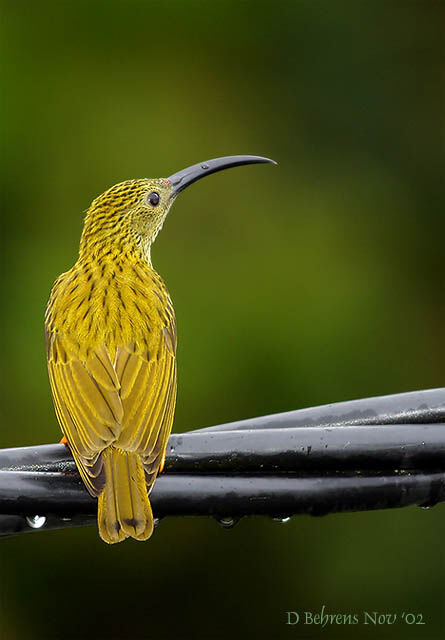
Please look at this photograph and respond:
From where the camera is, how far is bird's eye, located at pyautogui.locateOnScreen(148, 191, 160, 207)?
5.97m

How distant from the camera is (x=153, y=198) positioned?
19.6 feet

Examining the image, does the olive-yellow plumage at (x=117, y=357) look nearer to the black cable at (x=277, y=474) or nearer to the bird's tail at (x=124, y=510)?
the bird's tail at (x=124, y=510)

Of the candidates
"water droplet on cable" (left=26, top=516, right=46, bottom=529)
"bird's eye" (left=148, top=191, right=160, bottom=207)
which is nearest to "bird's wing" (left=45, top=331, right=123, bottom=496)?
"water droplet on cable" (left=26, top=516, right=46, bottom=529)

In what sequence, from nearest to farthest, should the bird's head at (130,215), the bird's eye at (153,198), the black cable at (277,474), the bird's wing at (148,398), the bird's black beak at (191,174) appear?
the black cable at (277,474), the bird's wing at (148,398), the bird's head at (130,215), the bird's eye at (153,198), the bird's black beak at (191,174)

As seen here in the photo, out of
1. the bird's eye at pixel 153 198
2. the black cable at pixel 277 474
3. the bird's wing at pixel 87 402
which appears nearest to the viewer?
the black cable at pixel 277 474

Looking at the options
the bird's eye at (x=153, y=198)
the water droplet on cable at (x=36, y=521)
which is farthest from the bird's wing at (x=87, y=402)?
the bird's eye at (x=153, y=198)

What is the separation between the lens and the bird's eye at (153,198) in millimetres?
5973

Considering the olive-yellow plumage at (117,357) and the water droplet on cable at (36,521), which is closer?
the water droplet on cable at (36,521)

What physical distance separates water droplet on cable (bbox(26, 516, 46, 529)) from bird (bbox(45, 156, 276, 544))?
0.28 m

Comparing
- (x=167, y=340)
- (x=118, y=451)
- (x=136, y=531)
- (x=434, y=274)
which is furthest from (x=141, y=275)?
(x=434, y=274)

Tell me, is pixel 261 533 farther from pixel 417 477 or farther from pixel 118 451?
pixel 417 477

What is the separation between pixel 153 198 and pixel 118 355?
5.59 ft

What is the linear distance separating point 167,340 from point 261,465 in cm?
175

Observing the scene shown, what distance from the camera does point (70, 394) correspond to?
429 centimetres
